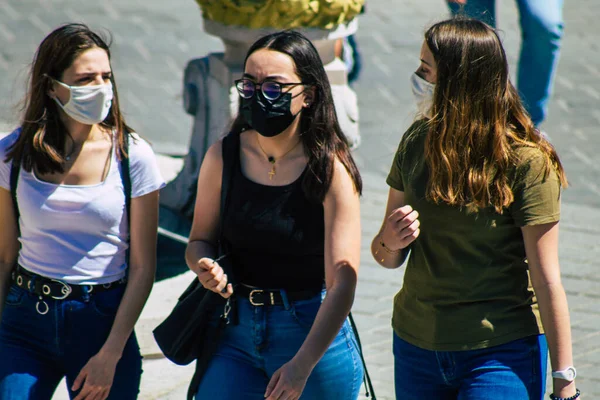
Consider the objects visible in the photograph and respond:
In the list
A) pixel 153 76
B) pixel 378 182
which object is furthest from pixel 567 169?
pixel 153 76

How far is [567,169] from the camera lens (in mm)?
7344

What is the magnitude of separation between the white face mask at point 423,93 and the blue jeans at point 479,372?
696 mm

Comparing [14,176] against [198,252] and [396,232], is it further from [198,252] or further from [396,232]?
[396,232]

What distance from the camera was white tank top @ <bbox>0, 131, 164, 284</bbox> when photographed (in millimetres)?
3139

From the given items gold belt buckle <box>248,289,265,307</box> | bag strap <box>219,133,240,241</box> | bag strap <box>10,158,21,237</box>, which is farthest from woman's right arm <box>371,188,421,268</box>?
bag strap <box>10,158,21,237</box>

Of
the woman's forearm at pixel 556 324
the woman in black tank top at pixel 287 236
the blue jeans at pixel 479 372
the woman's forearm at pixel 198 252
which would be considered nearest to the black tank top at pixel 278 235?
the woman in black tank top at pixel 287 236

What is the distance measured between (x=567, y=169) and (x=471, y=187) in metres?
4.76

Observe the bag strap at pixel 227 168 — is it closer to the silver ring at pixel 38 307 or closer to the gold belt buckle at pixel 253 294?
the gold belt buckle at pixel 253 294

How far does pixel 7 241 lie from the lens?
3262 mm

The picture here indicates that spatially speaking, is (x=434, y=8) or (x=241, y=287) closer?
(x=241, y=287)

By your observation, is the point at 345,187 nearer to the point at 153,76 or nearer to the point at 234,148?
the point at 234,148

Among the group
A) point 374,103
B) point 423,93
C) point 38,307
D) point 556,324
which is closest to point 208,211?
point 38,307

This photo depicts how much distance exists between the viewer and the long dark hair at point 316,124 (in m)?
3.01

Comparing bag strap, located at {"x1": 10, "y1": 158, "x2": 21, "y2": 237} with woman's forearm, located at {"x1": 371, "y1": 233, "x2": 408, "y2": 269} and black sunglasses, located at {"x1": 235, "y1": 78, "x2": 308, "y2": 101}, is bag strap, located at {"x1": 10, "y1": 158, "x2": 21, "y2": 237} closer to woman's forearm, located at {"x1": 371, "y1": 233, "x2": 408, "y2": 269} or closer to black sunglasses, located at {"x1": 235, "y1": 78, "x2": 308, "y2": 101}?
black sunglasses, located at {"x1": 235, "y1": 78, "x2": 308, "y2": 101}
